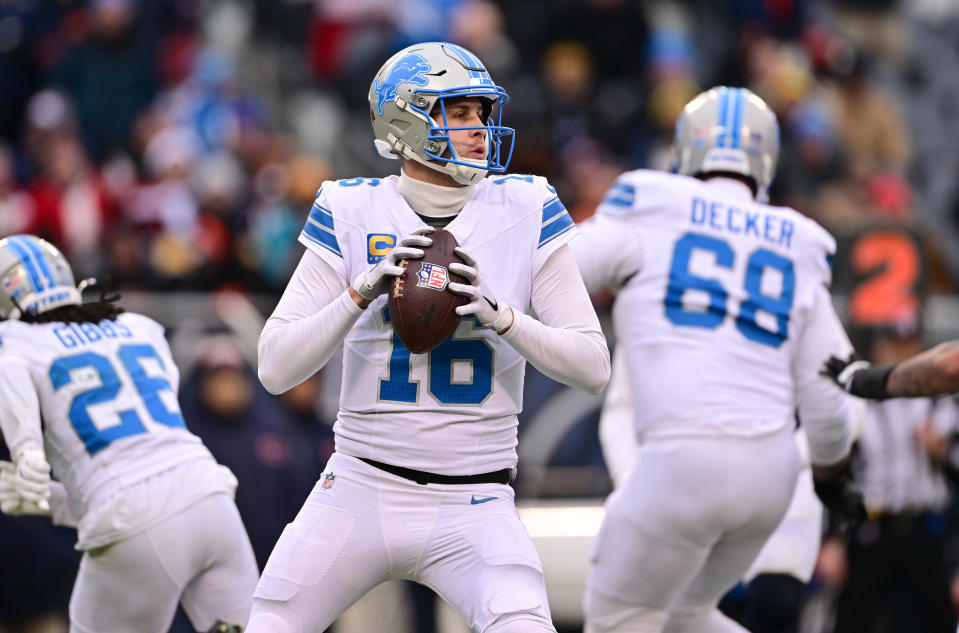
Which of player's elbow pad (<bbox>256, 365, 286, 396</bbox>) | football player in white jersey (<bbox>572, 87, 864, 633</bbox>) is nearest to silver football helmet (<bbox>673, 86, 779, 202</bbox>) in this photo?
football player in white jersey (<bbox>572, 87, 864, 633</bbox>)

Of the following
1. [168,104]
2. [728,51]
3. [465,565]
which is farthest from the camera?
[728,51]

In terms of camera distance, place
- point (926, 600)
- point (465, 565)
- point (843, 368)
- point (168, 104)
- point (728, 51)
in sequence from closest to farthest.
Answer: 1. point (465, 565)
2. point (843, 368)
3. point (926, 600)
4. point (168, 104)
5. point (728, 51)

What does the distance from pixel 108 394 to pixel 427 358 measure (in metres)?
1.47

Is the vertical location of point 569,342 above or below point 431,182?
below

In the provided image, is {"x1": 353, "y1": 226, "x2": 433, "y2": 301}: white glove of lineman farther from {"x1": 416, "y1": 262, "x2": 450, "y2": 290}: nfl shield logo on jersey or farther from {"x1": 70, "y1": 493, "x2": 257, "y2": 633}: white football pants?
{"x1": 70, "y1": 493, "x2": 257, "y2": 633}: white football pants

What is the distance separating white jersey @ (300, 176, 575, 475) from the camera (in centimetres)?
406

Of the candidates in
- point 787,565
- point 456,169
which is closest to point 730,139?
point 456,169

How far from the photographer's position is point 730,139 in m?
5.25

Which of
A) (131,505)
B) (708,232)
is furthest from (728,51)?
(131,505)

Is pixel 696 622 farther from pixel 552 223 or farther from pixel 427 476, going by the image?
pixel 552 223

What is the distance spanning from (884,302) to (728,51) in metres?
4.13

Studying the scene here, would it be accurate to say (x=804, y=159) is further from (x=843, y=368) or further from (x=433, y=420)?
(x=433, y=420)

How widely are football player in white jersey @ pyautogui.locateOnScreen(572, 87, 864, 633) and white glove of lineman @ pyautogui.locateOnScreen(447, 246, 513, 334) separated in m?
1.16

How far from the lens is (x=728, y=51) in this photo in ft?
38.3
